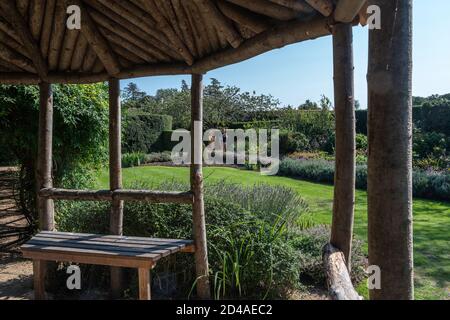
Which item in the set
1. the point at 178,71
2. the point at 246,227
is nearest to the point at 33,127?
the point at 178,71

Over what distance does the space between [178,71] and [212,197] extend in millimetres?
1559

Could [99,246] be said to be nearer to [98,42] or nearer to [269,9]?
[98,42]

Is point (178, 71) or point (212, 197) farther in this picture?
point (212, 197)

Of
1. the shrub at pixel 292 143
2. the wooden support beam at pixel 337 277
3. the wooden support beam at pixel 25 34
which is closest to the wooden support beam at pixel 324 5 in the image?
the wooden support beam at pixel 337 277

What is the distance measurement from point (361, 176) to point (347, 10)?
8996mm

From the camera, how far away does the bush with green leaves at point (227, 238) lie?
13.0 ft

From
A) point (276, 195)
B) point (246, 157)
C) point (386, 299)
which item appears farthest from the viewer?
point (246, 157)

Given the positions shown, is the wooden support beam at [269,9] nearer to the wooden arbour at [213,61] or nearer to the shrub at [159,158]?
the wooden arbour at [213,61]

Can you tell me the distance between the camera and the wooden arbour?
1.86 m

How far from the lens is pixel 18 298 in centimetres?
412

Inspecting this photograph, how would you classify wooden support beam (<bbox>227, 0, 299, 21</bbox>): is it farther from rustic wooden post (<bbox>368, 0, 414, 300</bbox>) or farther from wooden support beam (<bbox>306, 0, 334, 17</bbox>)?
rustic wooden post (<bbox>368, 0, 414, 300</bbox>)

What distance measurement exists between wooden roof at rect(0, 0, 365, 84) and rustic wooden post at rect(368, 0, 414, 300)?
2.93ft

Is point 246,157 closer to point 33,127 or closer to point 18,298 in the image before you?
point 33,127

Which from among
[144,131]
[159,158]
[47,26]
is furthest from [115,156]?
[144,131]
